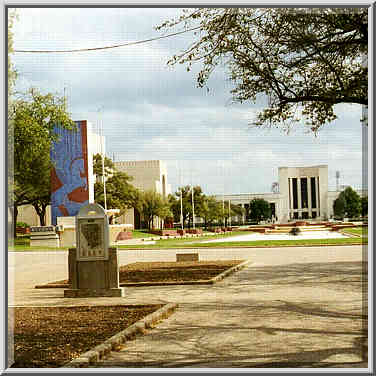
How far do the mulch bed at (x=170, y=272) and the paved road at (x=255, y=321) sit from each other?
0.64 meters

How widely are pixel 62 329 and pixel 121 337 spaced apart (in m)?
0.91

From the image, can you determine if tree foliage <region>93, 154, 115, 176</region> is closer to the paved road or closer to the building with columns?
the building with columns

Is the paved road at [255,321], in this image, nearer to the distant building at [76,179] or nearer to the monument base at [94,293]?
the monument base at [94,293]

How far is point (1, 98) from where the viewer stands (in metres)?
4.69

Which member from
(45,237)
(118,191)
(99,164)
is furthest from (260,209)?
(45,237)

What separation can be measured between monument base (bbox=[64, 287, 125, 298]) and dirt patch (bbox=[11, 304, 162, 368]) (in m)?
1.13

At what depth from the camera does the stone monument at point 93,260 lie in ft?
28.8

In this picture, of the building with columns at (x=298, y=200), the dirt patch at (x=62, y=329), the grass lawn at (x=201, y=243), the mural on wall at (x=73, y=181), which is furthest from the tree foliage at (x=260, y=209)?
the dirt patch at (x=62, y=329)

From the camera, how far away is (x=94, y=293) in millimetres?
8859

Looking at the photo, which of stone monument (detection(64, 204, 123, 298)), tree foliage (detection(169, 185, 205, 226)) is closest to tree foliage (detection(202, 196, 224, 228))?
tree foliage (detection(169, 185, 205, 226))

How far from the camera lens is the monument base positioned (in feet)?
28.9

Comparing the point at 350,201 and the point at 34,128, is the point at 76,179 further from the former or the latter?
the point at 34,128

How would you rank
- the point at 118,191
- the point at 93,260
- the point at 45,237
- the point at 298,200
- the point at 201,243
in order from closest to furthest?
the point at 93,260 < the point at 201,243 < the point at 298,200 < the point at 45,237 < the point at 118,191

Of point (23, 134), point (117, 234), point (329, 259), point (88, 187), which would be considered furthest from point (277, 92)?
point (88, 187)
